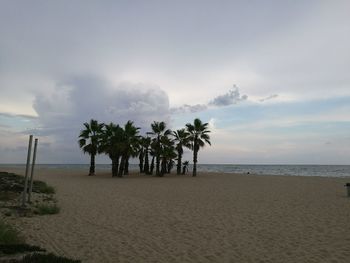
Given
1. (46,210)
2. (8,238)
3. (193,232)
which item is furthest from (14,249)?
(46,210)

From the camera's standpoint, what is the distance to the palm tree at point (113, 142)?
40094mm

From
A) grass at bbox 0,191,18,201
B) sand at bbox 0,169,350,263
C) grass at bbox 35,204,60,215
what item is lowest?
sand at bbox 0,169,350,263

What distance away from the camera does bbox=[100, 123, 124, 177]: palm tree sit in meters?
40.1

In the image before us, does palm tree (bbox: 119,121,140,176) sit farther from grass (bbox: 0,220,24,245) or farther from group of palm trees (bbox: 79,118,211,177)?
grass (bbox: 0,220,24,245)

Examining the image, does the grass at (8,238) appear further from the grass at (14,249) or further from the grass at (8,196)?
the grass at (8,196)

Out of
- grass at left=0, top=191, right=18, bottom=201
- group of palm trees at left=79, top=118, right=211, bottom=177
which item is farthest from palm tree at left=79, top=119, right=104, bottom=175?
grass at left=0, top=191, right=18, bottom=201

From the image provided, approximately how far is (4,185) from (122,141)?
2107 cm

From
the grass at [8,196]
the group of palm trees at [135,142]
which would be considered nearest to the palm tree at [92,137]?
the group of palm trees at [135,142]

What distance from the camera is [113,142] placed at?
40719 millimetres

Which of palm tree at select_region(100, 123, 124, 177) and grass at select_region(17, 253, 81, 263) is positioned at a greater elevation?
palm tree at select_region(100, 123, 124, 177)

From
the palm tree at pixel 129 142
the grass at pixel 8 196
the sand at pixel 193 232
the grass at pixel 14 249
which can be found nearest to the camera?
the grass at pixel 14 249

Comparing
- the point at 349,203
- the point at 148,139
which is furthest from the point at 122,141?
the point at 349,203

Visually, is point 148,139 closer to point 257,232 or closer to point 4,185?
point 4,185

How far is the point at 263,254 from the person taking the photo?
7.72 meters
